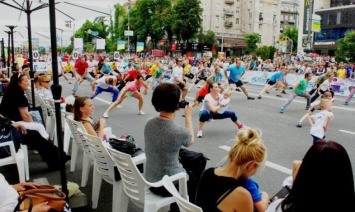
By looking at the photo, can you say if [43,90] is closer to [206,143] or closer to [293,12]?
[206,143]

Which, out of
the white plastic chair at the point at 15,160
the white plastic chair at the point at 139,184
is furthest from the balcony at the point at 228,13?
the white plastic chair at the point at 139,184

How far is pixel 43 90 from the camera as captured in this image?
8.52 meters

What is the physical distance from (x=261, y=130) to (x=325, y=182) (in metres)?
7.35

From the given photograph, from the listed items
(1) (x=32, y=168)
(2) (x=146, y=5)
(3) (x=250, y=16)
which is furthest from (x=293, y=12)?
(1) (x=32, y=168)

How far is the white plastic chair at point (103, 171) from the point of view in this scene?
3.93 m

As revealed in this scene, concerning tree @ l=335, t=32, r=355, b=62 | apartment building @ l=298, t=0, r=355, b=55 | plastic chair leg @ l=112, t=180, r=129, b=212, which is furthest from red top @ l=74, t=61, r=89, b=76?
apartment building @ l=298, t=0, r=355, b=55

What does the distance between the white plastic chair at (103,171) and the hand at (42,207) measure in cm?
98

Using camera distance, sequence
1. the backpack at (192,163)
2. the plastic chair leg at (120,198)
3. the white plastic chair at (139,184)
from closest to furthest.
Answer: the white plastic chair at (139,184) → the plastic chair leg at (120,198) → the backpack at (192,163)

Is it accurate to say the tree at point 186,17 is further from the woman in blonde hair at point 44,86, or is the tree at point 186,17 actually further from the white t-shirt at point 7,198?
the white t-shirt at point 7,198

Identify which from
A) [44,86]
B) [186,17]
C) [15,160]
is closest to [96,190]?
[15,160]

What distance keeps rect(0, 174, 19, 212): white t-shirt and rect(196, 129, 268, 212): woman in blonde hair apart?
1525 mm

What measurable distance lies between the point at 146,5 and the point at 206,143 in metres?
65.9

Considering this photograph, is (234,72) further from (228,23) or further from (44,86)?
(228,23)

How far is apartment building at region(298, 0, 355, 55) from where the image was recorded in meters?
56.6
